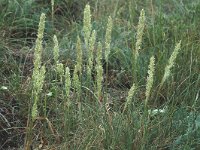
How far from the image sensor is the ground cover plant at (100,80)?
247cm

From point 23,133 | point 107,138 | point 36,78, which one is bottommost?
point 23,133

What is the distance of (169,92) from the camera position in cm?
318

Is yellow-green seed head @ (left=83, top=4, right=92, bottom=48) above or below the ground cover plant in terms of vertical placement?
above

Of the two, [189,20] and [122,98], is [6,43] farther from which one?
[189,20]

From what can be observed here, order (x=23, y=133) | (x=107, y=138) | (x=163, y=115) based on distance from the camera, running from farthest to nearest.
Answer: (x=23, y=133), (x=163, y=115), (x=107, y=138)

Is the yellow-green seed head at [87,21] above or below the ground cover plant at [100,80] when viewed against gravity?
above

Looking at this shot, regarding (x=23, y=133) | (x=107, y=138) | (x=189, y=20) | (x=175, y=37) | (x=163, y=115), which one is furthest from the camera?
(x=189, y=20)

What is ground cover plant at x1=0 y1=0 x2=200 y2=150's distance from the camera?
2475 millimetres

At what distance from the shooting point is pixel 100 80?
95.2 inches

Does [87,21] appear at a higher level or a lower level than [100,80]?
higher

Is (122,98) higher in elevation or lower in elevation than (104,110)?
lower

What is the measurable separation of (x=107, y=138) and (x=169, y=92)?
830 mm

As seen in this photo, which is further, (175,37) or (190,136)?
(175,37)

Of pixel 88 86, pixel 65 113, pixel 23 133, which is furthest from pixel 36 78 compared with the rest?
pixel 23 133
